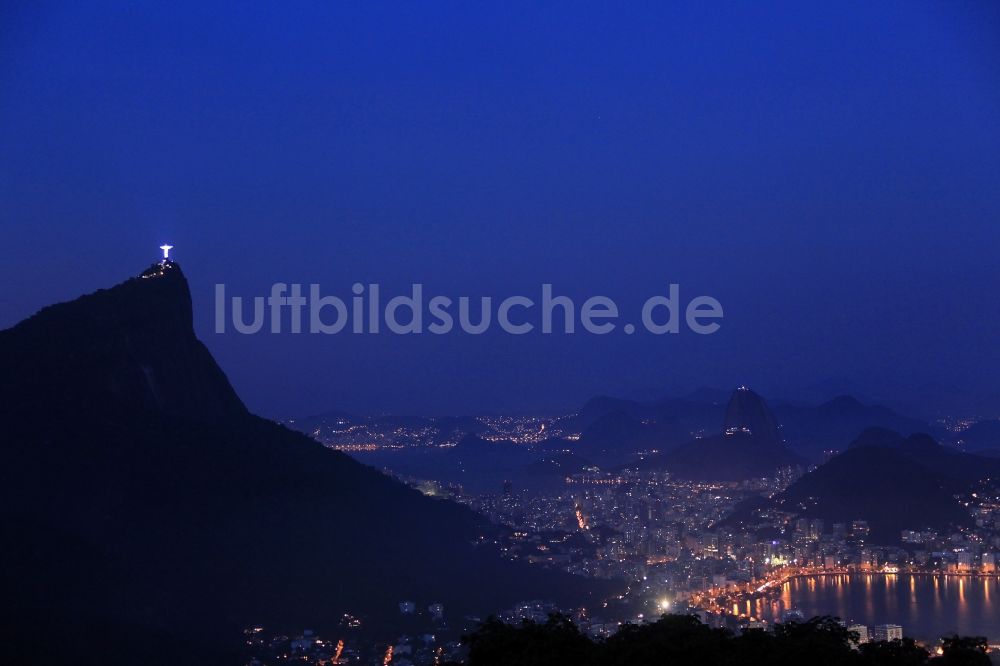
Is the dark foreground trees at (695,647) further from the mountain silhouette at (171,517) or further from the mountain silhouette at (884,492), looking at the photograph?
the mountain silhouette at (884,492)

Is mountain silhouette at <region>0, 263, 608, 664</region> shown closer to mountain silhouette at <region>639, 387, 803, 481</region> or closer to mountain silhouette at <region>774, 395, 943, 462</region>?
mountain silhouette at <region>639, 387, 803, 481</region>

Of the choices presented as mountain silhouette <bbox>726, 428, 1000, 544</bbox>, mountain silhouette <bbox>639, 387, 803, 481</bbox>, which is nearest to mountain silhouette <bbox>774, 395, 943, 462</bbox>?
mountain silhouette <bbox>639, 387, 803, 481</bbox>

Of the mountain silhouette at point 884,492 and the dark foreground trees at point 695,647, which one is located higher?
the dark foreground trees at point 695,647

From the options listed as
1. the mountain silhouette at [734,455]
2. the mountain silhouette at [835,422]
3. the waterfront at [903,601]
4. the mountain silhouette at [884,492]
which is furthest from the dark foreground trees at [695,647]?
the mountain silhouette at [835,422]

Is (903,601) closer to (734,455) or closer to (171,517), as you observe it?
(171,517)

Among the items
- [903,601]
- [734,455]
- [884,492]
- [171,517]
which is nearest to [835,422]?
[734,455]
